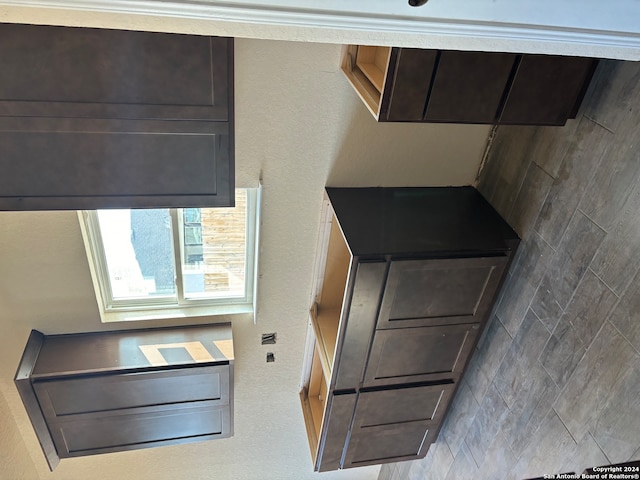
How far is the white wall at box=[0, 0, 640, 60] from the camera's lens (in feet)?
2.39

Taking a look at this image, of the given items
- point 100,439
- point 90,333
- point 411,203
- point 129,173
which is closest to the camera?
point 129,173

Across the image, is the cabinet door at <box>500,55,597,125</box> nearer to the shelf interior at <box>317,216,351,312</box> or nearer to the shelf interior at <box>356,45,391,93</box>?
the shelf interior at <box>356,45,391,93</box>

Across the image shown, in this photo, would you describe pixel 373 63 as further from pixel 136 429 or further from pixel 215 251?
pixel 136 429

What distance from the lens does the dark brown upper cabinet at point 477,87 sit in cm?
166

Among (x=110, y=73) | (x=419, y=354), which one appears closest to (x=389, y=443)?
(x=419, y=354)

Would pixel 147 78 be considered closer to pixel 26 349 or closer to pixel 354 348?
pixel 354 348

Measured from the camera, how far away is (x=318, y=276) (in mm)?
2555

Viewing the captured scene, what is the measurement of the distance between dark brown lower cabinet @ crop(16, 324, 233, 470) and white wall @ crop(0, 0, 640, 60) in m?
1.95

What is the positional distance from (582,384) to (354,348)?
36.1 inches

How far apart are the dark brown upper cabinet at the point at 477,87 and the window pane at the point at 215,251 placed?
94cm

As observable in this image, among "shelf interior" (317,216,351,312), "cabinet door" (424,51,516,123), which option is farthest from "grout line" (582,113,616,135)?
"shelf interior" (317,216,351,312)

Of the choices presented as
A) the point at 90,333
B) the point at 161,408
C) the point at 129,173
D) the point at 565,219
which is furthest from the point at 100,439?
the point at 565,219

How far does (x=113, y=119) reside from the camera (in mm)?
1627

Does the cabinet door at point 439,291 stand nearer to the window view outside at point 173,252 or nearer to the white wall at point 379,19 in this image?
the window view outside at point 173,252
